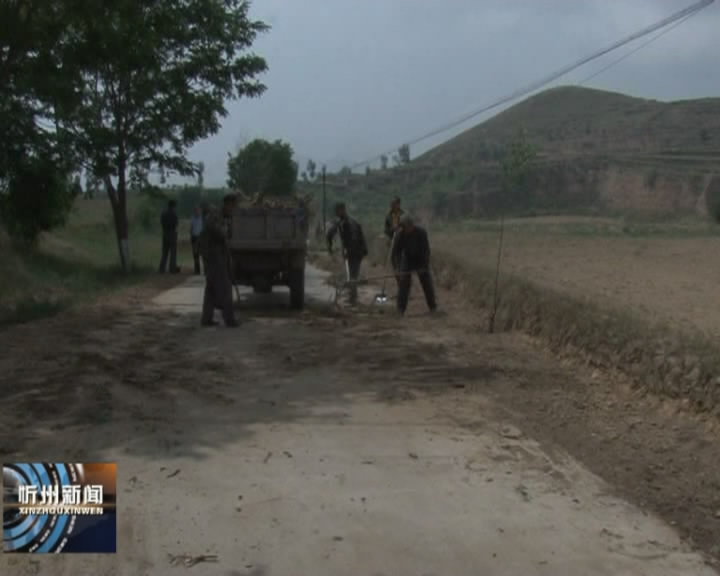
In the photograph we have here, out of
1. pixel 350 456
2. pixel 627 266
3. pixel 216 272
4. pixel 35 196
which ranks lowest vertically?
pixel 627 266

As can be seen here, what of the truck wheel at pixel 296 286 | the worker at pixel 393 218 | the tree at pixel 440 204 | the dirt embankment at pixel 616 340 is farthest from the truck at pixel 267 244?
the tree at pixel 440 204

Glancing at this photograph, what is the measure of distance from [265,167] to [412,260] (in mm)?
37739

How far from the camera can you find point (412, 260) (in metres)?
14.5

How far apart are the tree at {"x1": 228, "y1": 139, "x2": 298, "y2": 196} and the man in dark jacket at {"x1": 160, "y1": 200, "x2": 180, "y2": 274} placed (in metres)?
20.4

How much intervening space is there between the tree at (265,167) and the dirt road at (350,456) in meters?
35.2

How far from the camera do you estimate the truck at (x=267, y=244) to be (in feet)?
49.9

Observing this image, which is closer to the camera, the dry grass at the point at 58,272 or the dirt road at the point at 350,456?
the dirt road at the point at 350,456

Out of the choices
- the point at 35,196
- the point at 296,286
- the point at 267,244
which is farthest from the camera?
the point at 35,196

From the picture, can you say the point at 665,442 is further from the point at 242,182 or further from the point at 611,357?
the point at 242,182

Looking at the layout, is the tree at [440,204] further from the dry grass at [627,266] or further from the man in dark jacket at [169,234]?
the man in dark jacket at [169,234]

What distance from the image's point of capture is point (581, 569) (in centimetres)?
468

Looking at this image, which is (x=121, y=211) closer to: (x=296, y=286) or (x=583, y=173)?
(x=296, y=286)

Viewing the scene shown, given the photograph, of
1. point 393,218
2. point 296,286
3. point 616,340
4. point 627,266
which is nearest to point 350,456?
point 616,340

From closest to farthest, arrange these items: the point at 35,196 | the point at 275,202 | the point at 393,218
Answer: the point at 393,218 → the point at 275,202 → the point at 35,196
